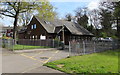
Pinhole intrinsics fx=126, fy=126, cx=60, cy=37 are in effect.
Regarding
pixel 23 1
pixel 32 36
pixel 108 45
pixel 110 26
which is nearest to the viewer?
pixel 108 45

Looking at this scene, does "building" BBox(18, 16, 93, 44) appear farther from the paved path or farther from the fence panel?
the paved path

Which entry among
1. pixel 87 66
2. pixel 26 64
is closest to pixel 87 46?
pixel 87 66

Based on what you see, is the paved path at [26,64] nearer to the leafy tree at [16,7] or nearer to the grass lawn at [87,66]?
the grass lawn at [87,66]

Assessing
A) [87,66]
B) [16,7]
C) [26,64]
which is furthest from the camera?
[16,7]

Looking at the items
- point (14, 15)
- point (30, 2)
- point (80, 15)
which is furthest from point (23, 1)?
point (80, 15)

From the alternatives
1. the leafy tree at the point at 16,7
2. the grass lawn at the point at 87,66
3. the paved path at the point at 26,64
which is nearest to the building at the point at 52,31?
the leafy tree at the point at 16,7

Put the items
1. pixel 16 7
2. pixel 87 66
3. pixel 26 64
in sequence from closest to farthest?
pixel 87 66 < pixel 26 64 < pixel 16 7

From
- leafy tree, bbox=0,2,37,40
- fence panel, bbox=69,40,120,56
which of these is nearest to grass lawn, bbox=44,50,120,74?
fence panel, bbox=69,40,120,56

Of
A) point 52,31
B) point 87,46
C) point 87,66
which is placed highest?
point 52,31

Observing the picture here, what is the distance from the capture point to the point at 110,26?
85.8ft

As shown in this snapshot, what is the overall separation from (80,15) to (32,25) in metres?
26.5

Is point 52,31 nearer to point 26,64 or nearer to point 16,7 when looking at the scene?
point 16,7

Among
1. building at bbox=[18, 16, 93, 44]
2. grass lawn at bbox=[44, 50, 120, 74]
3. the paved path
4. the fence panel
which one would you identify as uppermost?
building at bbox=[18, 16, 93, 44]

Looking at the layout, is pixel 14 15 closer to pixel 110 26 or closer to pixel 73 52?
pixel 73 52
